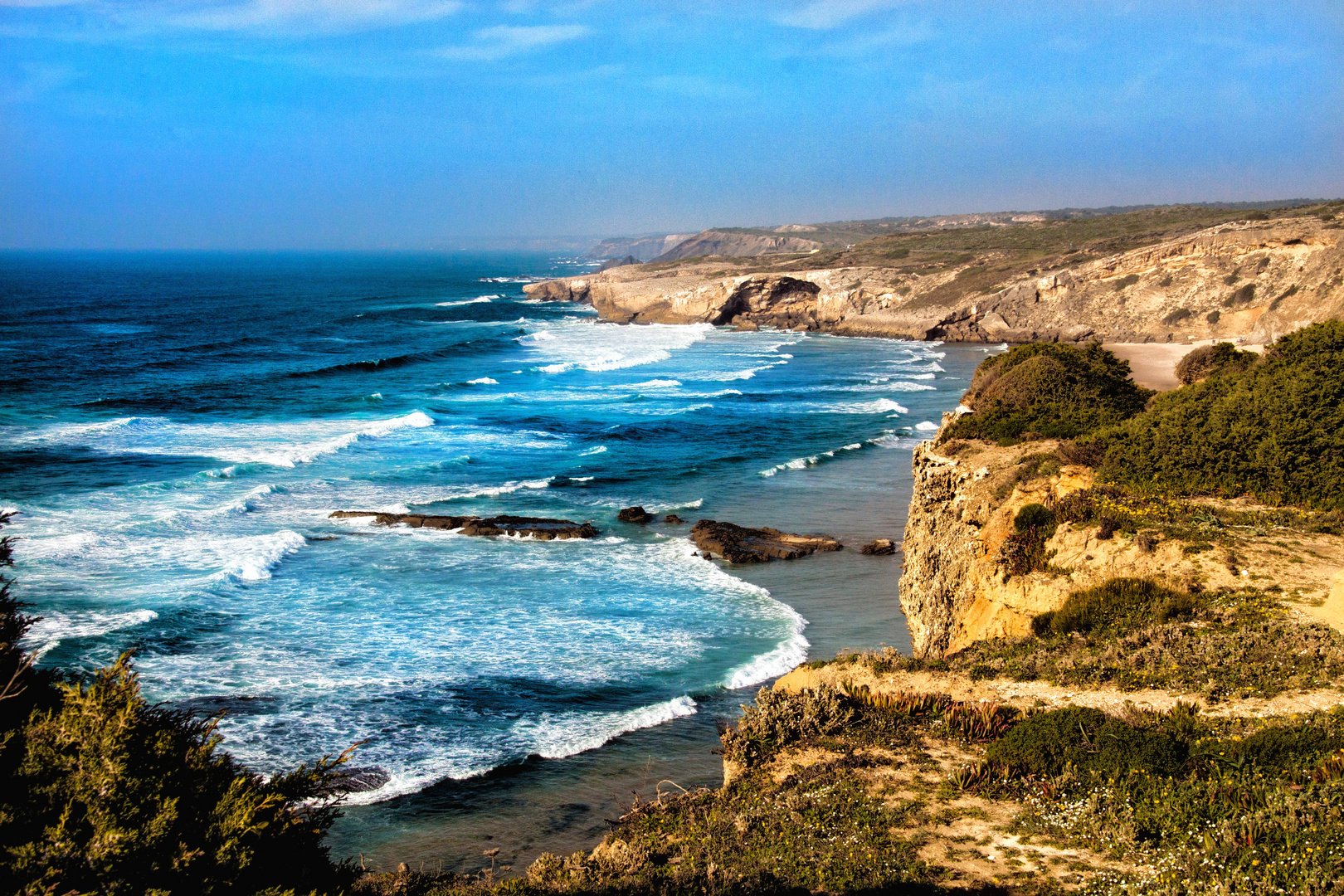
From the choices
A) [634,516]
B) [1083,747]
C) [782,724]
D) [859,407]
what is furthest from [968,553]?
[859,407]

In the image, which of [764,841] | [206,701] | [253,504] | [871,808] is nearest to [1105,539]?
[871,808]

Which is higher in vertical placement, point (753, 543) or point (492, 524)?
point (492, 524)

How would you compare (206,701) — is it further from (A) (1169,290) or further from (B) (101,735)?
(A) (1169,290)

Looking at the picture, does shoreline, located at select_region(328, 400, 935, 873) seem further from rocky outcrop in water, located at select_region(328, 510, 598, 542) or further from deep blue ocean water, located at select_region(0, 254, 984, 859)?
rocky outcrop in water, located at select_region(328, 510, 598, 542)

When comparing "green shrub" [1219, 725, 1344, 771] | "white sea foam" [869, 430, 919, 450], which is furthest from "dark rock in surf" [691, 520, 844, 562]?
"green shrub" [1219, 725, 1344, 771]

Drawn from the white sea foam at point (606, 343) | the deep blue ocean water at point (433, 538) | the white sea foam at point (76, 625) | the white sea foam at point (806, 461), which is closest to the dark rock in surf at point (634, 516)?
the deep blue ocean water at point (433, 538)

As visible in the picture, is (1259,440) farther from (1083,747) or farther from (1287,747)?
(1083,747)

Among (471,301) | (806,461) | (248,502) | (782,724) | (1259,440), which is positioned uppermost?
(471,301)
